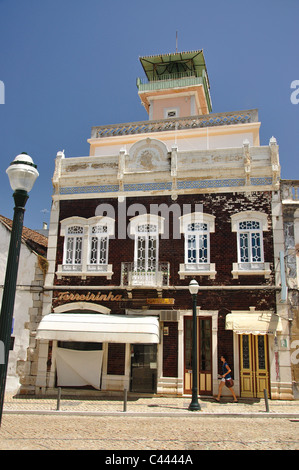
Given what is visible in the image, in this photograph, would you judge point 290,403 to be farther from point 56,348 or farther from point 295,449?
point 56,348

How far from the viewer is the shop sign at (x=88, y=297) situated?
16469 mm

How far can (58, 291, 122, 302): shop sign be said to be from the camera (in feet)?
54.0

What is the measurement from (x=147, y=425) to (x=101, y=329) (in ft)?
15.7

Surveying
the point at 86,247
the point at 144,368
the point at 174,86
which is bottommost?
the point at 144,368

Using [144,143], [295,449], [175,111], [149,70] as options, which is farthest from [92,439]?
[149,70]

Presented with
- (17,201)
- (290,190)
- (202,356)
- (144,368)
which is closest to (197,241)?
(290,190)

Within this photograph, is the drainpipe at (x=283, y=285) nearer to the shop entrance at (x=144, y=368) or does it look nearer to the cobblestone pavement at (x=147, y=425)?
the cobblestone pavement at (x=147, y=425)

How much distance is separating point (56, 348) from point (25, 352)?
136cm

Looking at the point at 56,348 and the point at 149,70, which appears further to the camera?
the point at 149,70

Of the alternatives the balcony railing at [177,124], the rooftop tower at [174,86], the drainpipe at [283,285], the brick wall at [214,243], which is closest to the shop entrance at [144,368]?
the brick wall at [214,243]

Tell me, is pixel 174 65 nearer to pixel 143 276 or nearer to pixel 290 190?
pixel 290 190

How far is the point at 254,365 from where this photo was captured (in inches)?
592
